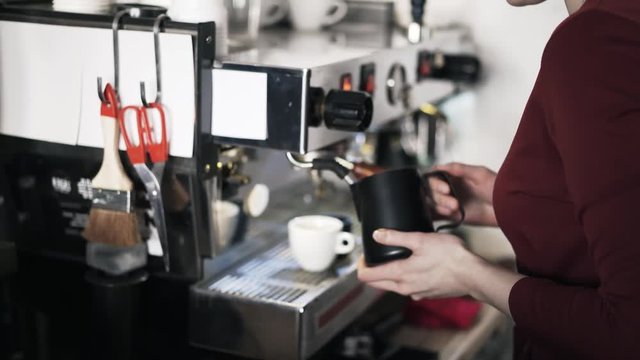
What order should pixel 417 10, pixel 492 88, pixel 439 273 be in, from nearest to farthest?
pixel 439 273 → pixel 417 10 → pixel 492 88

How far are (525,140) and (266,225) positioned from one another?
1.45ft

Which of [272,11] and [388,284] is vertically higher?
[272,11]

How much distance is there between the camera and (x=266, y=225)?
119cm

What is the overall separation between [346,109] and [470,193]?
27cm

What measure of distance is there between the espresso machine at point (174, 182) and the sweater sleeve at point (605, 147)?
0.95ft

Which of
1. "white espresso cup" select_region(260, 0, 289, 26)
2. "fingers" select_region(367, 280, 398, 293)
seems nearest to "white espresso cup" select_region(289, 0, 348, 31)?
"white espresso cup" select_region(260, 0, 289, 26)

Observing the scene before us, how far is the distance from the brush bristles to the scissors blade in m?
0.02

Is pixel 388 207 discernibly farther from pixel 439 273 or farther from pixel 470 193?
pixel 470 193

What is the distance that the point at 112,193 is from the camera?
0.99 m

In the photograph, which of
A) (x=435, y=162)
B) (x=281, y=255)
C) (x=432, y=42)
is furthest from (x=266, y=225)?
(x=435, y=162)

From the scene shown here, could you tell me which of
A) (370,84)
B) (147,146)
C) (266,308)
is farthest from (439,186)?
(147,146)

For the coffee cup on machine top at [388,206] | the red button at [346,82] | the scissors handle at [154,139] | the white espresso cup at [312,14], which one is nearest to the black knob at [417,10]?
the white espresso cup at [312,14]

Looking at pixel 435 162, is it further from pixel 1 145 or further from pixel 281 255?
pixel 1 145

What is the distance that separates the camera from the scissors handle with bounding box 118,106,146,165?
965 millimetres
